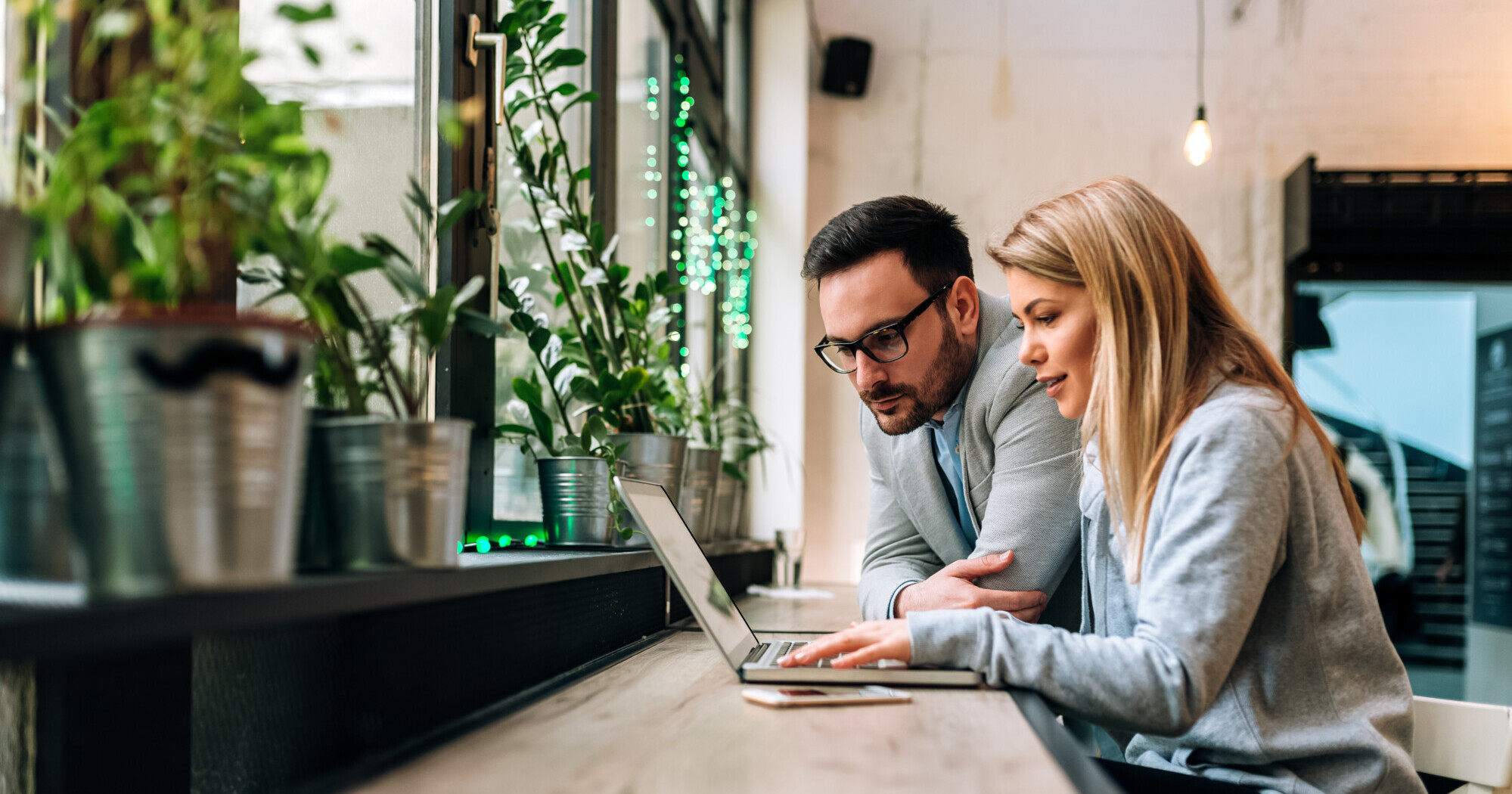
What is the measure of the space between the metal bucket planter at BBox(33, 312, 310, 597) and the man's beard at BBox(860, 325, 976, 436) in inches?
51.3

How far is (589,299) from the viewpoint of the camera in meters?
1.68

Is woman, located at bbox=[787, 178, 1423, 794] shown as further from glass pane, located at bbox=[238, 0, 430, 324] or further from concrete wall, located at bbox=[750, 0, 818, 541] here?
concrete wall, located at bbox=[750, 0, 818, 541]

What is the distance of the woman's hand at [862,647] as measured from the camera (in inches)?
42.4

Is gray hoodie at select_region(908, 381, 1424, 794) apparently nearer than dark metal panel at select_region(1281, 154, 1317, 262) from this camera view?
Yes

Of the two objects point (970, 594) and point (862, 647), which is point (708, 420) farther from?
point (862, 647)

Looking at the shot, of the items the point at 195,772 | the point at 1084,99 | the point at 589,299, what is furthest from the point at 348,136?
the point at 1084,99

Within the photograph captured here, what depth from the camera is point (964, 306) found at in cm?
181

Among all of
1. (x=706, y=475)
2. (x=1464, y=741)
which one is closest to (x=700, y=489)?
(x=706, y=475)

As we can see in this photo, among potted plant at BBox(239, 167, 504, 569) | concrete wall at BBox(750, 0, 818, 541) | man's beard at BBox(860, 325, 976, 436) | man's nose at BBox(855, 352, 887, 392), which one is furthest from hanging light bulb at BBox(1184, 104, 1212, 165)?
potted plant at BBox(239, 167, 504, 569)

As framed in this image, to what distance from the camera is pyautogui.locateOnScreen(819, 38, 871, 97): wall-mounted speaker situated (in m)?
4.57

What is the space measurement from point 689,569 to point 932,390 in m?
0.71

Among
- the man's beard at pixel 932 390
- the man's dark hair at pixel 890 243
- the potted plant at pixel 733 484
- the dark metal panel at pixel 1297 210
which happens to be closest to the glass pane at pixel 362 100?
the man's dark hair at pixel 890 243

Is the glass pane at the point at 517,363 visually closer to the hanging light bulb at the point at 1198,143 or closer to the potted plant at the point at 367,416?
the potted plant at the point at 367,416

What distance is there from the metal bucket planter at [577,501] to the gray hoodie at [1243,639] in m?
0.50
